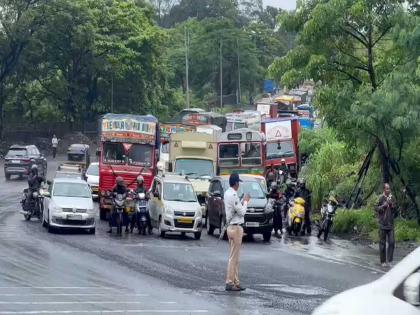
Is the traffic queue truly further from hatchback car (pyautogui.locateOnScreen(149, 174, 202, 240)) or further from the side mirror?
the side mirror

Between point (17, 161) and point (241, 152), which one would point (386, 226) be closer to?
point (241, 152)

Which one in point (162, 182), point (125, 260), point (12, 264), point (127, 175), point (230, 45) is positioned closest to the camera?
point (12, 264)

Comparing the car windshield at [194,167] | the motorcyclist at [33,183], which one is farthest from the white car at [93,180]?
the motorcyclist at [33,183]

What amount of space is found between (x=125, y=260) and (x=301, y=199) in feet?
33.8

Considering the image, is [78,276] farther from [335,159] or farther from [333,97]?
[335,159]

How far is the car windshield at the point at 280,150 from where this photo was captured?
4744 cm

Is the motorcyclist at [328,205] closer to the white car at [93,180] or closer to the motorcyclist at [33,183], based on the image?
the motorcyclist at [33,183]

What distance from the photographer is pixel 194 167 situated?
37.7 metres

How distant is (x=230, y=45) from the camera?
10431 cm

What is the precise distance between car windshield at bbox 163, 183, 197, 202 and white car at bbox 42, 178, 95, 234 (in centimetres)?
231

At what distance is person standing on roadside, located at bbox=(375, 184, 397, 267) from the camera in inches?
923

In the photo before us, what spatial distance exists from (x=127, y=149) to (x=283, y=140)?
561 inches

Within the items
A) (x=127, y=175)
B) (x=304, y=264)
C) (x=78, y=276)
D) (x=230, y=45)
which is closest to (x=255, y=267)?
(x=304, y=264)

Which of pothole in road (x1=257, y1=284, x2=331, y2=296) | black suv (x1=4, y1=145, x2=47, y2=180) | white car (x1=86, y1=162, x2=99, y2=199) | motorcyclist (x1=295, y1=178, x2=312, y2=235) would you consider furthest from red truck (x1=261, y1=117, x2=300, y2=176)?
pothole in road (x1=257, y1=284, x2=331, y2=296)
